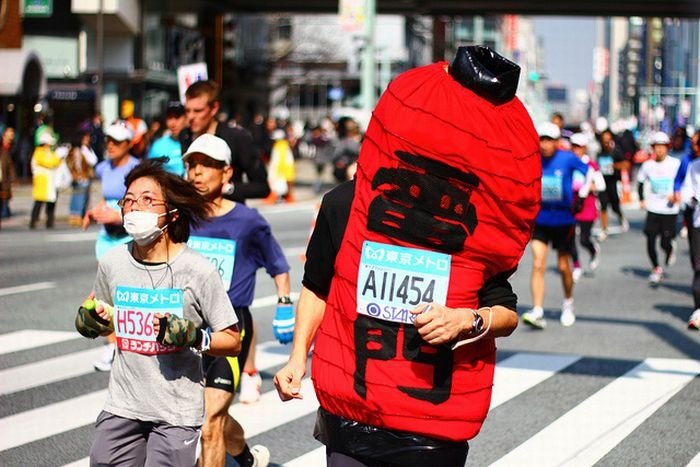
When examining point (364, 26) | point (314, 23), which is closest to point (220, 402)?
point (364, 26)

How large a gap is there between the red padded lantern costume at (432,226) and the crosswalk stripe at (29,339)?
23.5ft

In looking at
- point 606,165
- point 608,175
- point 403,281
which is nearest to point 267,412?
point 403,281

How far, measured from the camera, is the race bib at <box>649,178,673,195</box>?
16.1 metres

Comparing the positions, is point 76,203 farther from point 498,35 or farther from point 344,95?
point 498,35

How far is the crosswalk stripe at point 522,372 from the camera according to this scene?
29.3ft

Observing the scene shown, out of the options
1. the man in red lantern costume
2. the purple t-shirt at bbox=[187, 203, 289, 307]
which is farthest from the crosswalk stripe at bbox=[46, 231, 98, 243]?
the man in red lantern costume

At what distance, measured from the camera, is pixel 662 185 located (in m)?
16.2

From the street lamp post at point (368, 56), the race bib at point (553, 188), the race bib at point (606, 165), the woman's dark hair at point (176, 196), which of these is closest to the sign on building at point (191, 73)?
the race bib at point (553, 188)

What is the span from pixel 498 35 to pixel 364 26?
5899 inches

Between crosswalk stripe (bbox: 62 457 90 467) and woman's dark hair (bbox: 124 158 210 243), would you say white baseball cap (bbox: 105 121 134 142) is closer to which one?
crosswalk stripe (bbox: 62 457 90 467)

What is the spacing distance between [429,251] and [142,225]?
4.58ft

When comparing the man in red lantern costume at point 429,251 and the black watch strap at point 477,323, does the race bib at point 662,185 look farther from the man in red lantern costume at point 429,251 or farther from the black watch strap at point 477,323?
the black watch strap at point 477,323

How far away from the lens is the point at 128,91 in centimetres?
4238

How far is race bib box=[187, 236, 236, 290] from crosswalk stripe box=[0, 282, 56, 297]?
7.87m
